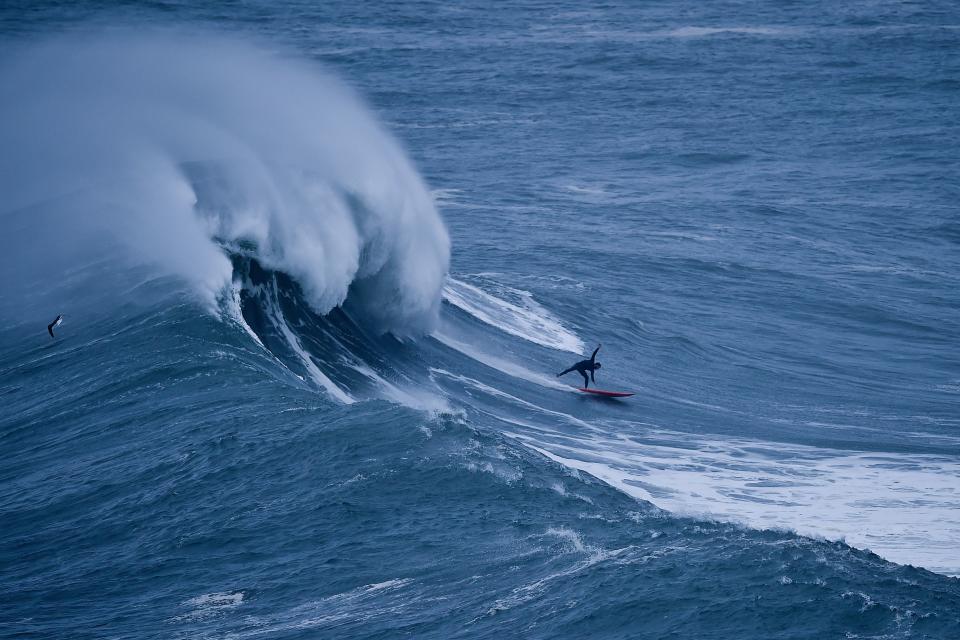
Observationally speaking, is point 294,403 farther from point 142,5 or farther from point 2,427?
point 142,5

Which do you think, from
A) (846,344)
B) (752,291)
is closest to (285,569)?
(846,344)

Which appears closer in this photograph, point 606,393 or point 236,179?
point 606,393

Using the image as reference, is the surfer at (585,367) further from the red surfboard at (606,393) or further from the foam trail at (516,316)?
the foam trail at (516,316)

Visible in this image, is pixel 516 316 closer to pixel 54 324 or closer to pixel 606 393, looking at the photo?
pixel 606 393

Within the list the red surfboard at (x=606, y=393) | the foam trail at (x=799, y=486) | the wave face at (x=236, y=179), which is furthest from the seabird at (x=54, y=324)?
the red surfboard at (x=606, y=393)

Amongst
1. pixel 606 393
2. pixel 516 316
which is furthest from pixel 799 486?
pixel 516 316

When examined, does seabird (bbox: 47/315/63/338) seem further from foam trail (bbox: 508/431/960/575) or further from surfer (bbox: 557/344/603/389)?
surfer (bbox: 557/344/603/389)
